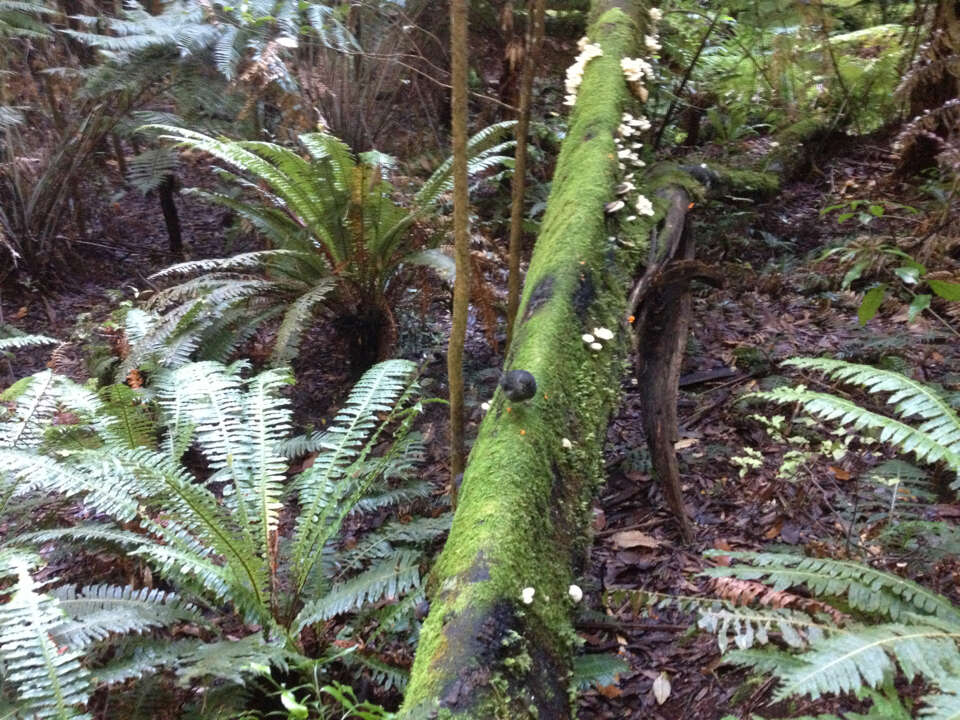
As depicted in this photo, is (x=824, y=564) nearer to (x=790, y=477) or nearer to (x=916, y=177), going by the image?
(x=790, y=477)

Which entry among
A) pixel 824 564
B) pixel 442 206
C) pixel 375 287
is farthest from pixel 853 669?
pixel 442 206

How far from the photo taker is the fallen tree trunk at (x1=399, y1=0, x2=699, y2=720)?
1374 mm

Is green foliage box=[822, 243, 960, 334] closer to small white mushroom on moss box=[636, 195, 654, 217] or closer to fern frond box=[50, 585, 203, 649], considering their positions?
small white mushroom on moss box=[636, 195, 654, 217]

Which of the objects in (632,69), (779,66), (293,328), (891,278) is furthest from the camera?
(779,66)

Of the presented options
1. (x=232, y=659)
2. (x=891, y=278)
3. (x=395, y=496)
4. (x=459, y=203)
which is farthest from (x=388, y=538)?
(x=891, y=278)

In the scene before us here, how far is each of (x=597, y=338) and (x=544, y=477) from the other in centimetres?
77

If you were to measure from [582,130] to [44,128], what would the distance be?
576 cm

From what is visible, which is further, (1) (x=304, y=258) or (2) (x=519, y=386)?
(1) (x=304, y=258)

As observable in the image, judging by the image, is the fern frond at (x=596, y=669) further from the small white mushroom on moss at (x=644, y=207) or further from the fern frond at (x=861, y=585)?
the small white mushroom on moss at (x=644, y=207)

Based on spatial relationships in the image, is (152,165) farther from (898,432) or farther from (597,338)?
(898,432)

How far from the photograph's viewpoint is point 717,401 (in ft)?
11.3

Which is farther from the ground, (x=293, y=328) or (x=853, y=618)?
(x=853, y=618)

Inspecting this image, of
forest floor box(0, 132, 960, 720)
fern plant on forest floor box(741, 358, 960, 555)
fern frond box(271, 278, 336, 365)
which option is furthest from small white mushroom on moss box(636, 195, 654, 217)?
fern frond box(271, 278, 336, 365)

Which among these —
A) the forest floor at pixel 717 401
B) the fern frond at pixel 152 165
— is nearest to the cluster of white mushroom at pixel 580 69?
the forest floor at pixel 717 401
